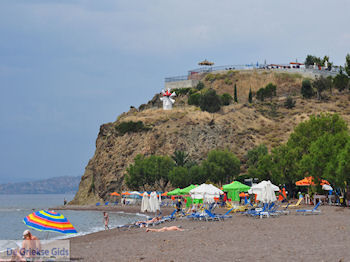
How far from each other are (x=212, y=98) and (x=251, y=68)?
19.0m

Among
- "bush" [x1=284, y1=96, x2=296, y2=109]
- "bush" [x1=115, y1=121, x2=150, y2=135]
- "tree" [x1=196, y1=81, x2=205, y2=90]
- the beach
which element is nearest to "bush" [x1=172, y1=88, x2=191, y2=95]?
"tree" [x1=196, y1=81, x2=205, y2=90]

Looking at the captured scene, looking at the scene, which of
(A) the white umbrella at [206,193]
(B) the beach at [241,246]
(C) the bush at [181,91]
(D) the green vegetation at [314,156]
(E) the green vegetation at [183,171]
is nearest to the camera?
(B) the beach at [241,246]

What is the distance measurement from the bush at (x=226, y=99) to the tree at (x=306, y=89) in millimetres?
13799

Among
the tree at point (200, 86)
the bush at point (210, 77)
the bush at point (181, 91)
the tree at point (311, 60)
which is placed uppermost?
the tree at point (311, 60)

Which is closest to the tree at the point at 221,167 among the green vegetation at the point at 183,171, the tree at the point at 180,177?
the green vegetation at the point at 183,171

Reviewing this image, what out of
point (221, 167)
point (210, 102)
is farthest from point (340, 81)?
point (221, 167)

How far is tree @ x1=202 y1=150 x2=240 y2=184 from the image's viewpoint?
5821 cm

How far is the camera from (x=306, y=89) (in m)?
86.9

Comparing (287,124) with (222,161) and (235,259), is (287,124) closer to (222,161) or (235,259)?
(222,161)

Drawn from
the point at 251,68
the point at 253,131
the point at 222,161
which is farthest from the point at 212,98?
the point at 222,161

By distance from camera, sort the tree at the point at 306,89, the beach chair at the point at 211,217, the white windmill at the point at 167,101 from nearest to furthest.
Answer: the beach chair at the point at 211,217
the white windmill at the point at 167,101
the tree at the point at 306,89

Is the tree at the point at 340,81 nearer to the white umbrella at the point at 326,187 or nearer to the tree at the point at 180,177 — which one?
the tree at the point at 180,177

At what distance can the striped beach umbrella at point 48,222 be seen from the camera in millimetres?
13258

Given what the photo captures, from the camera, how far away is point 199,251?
14.3 meters
